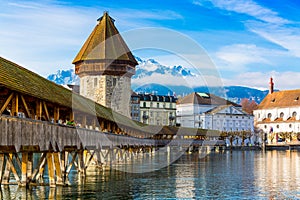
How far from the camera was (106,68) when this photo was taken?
57.0m

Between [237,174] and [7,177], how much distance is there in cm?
1547

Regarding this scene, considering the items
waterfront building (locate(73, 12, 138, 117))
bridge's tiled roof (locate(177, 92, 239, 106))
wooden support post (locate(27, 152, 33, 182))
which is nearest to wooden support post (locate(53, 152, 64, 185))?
wooden support post (locate(27, 152, 33, 182))

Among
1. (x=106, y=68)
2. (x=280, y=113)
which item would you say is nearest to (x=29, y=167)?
(x=106, y=68)

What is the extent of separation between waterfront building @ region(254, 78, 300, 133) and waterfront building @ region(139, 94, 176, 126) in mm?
23162

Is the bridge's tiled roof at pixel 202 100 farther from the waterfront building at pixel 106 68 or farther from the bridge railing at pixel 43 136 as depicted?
the bridge railing at pixel 43 136

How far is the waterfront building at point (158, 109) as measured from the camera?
10994cm

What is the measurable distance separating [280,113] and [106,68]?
74.4m

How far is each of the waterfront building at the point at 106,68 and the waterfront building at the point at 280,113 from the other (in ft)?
216

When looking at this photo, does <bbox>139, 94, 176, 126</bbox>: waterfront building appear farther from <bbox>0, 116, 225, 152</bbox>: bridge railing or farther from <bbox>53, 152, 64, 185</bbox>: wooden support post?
<bbox>53, 152, 64, 185</bbox>: wooden support post

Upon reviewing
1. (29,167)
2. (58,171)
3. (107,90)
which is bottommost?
(58,171)

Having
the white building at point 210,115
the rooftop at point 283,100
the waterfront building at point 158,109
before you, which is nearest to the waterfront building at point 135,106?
the waterfront building at point 158,109

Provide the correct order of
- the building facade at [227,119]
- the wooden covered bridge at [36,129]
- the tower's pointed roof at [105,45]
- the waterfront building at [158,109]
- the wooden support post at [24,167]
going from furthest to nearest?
the waterfront building at [158,109] < the building facade at [227,119] < the tower's pointed roof at [105,45] < the wooden support post at [24,167] < the wooden covered bridge at [36,129]

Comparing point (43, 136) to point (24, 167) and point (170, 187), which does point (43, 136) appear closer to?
point (24, 167)

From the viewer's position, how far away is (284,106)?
123 m
